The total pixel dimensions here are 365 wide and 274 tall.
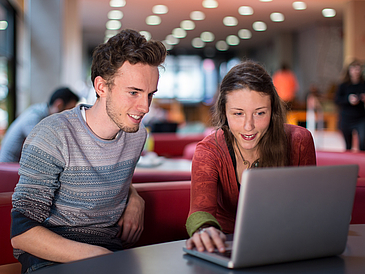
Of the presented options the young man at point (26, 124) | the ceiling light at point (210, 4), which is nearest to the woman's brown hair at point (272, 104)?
the young man at point (26, 124)

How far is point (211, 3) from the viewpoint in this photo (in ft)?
31.2

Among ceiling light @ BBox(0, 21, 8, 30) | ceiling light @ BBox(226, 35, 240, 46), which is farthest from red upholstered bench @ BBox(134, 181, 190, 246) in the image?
ceiling light @ BBox(226, 35, 240, 46)

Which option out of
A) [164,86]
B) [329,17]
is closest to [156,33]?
[164,86]

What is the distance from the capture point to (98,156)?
1.42m

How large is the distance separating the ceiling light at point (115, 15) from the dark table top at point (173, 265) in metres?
10.6

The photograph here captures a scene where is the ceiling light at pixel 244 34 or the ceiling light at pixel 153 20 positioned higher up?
the ceiling light at pixel 244 34

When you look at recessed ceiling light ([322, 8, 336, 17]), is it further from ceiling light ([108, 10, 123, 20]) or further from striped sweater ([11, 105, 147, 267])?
striped sweater ([11, 105, 147, 267])

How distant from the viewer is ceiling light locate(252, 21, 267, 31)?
473 inches

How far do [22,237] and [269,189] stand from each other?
29.6 inches

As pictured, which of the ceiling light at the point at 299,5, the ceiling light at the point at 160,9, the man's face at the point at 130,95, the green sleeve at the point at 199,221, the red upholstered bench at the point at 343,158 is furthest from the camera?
the ceiling light at the point at 160,9

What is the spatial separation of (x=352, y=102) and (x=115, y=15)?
7838 millimetres

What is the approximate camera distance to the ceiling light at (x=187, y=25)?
1190 centimetres

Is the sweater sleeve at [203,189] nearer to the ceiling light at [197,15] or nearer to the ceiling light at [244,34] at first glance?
the ceiling light at [197,15]

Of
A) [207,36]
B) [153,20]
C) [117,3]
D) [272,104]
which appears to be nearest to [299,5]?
[153,20]
